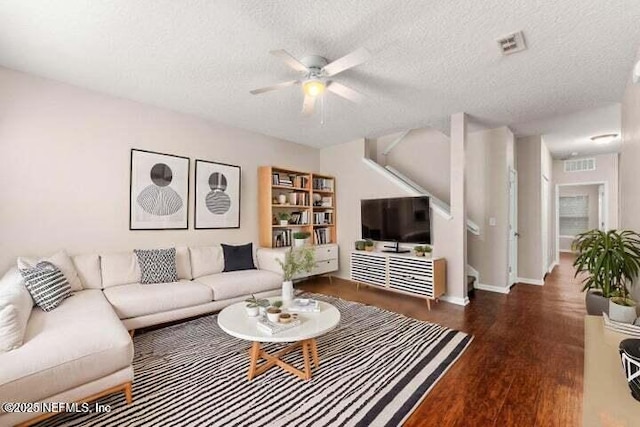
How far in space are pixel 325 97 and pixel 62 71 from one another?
2585mm

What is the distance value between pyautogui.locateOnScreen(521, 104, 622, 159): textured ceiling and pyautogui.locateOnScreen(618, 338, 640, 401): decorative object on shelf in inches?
141

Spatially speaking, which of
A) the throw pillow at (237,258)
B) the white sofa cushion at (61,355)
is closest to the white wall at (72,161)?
the throw pillow at (237,258)

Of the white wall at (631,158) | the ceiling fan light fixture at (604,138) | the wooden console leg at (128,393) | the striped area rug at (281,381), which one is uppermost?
the ceiling fan light fixture at (604,138)

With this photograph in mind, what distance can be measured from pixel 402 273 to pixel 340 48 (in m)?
2.94

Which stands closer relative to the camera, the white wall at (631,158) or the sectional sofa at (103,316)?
the sectional sofa at (103,316)

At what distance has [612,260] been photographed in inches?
94.2

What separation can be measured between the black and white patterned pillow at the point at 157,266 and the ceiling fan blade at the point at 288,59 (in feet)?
8.14

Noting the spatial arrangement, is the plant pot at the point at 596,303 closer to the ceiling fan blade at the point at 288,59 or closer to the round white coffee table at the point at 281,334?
the round white coffee table at the point at 281,334

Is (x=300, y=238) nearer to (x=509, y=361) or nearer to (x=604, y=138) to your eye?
(x=509, y=361)

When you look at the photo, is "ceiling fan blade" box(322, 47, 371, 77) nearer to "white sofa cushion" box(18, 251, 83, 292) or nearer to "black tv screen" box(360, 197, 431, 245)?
"black tv screen" box(360, 197, 431, 245)

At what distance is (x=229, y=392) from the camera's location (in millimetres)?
1845

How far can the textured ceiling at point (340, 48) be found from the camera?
70.7 inches

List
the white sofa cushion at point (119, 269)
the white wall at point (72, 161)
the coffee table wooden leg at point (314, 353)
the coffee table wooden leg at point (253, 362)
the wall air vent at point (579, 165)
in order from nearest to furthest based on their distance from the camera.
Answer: the coffee table wooden leg at point (253, 362) < the coffee table wooden leg at point (314, 353) < the white wall at point (72, 161) < the white sofa cushion at point (119, 269) < the wall air vent at point (579, 165)

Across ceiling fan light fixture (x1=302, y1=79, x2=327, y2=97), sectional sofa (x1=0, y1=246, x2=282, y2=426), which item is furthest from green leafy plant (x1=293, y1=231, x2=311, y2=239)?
ceiling fan light fixture (x1=302, y1=79, x2=327, y2=97)
